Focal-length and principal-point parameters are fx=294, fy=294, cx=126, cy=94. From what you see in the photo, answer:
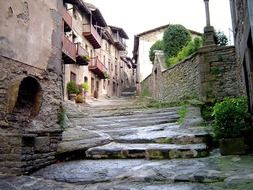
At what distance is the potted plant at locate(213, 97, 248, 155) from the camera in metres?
4.66

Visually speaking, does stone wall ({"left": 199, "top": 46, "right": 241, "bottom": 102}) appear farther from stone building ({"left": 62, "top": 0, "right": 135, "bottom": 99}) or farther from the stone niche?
stone building ({"left": 62, "top": 0, "right": 135, "bottom": 99})

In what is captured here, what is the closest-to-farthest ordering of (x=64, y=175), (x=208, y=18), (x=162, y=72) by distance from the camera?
(x=64, y=175) < (x=208, y=18) < (x=162, y=72)

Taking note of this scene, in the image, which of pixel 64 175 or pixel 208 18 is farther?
pixel 208 18

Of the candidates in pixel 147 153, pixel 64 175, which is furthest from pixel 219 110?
pixel 64 175

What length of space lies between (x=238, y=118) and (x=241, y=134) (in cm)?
27

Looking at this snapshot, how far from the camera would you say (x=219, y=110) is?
4820 millimetres

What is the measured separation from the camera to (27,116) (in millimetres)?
5699

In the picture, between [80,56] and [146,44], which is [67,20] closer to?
[80,56]

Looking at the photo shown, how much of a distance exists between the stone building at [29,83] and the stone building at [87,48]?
9837mm

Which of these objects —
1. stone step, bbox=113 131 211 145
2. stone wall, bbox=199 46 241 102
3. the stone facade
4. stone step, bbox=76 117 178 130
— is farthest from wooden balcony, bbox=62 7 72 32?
stone step, bbox=113 131 211 145

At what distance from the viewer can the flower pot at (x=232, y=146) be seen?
4629 millimetres

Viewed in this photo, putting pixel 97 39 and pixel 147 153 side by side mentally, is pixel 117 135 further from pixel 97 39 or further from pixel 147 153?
pixel 97 39

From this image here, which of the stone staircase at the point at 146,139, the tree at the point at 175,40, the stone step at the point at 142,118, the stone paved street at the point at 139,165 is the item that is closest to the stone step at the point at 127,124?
the stone staircase at the point at 146,139

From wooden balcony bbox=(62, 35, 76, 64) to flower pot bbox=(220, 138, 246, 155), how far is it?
41.9 ft
